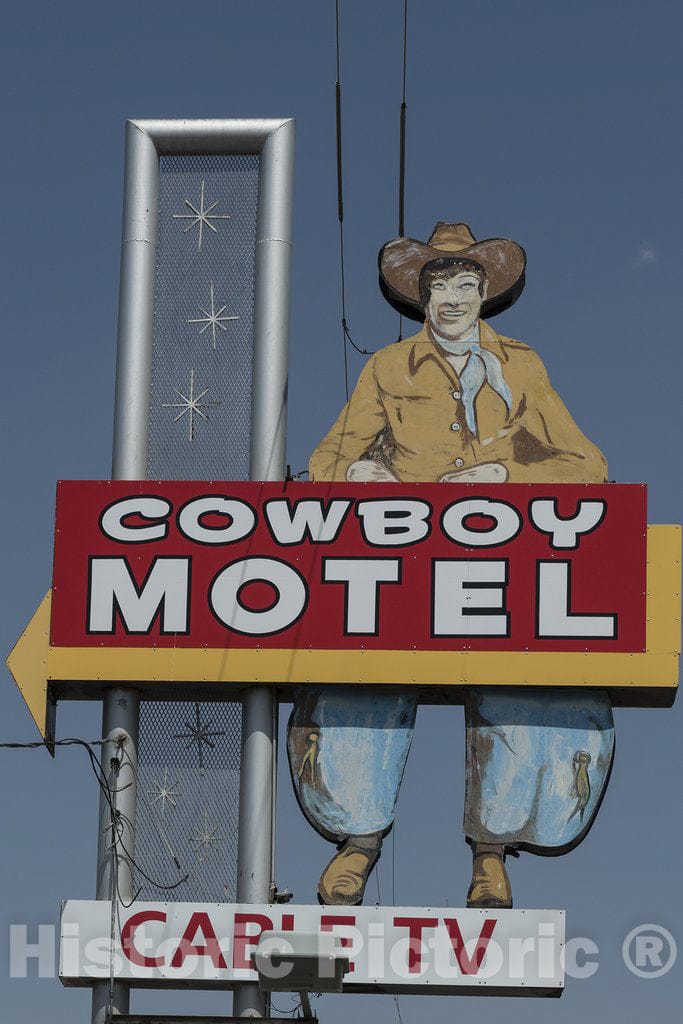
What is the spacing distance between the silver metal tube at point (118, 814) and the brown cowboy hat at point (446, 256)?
15.5 feet

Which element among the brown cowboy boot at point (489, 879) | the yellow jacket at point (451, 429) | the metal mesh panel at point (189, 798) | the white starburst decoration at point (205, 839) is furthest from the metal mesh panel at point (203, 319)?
the brown cowboy boot at point (489, 879)

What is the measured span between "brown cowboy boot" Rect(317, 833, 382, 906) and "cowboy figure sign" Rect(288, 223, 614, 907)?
12 mm

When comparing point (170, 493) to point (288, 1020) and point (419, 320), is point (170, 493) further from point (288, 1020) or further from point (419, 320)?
point (288, 1020)

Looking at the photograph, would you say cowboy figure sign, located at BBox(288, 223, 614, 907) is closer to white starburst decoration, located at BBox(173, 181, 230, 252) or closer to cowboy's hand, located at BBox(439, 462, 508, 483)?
cowboy's hand, located at BBox(439, 462, 508, 483)

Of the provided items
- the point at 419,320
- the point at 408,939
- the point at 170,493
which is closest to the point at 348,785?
the point at 408,939

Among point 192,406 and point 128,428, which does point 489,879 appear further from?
point 128,428

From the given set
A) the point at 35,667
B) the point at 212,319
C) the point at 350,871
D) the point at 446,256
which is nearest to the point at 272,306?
the point at 212,319

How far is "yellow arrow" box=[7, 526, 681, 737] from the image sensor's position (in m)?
21.8

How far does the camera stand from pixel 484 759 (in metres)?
21.7

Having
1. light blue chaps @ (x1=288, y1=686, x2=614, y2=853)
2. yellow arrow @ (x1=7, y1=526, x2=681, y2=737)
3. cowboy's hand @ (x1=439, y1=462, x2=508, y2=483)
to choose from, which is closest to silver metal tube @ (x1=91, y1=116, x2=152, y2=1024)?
yellow arrow @ (x1=7, y1=526, x2=681, y2=737)

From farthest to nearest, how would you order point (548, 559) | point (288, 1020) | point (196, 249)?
1. point (196, 249)
2. point (548, 559)
3. point (288, 1020)

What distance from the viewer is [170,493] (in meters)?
22.6

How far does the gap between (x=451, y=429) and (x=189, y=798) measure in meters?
4.18

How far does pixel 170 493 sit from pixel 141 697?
1.86 metres
